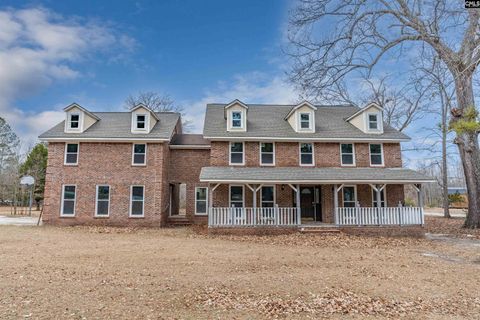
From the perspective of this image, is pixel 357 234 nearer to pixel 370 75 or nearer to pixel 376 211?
pixel 376 211

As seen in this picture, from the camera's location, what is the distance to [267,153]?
1836cm

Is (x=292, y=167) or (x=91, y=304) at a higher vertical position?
(x=292, y=167)

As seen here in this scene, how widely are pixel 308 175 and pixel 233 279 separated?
33.1ft

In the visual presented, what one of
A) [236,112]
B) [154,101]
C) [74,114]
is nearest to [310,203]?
[236,112]

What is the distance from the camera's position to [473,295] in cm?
660

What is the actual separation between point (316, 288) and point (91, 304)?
4752 mm

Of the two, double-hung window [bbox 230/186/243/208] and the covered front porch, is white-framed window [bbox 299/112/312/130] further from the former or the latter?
double-hung window [bbox 230/186/243/208]

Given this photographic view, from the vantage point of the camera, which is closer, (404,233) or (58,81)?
(404,233)

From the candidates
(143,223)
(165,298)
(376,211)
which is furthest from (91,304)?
(376,211)

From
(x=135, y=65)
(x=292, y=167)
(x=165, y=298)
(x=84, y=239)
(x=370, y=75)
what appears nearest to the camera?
(x=165, y=298)

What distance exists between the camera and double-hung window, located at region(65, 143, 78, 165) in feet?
61.4

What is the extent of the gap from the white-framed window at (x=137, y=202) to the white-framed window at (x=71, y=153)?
413cm

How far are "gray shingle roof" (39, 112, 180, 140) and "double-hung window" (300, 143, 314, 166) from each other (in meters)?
8.53

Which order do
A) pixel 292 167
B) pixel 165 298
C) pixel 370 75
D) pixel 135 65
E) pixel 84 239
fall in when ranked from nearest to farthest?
pixel 165 298, pixel 84 239, pixel 370 75, pixel 292 167, pixel 135 65
